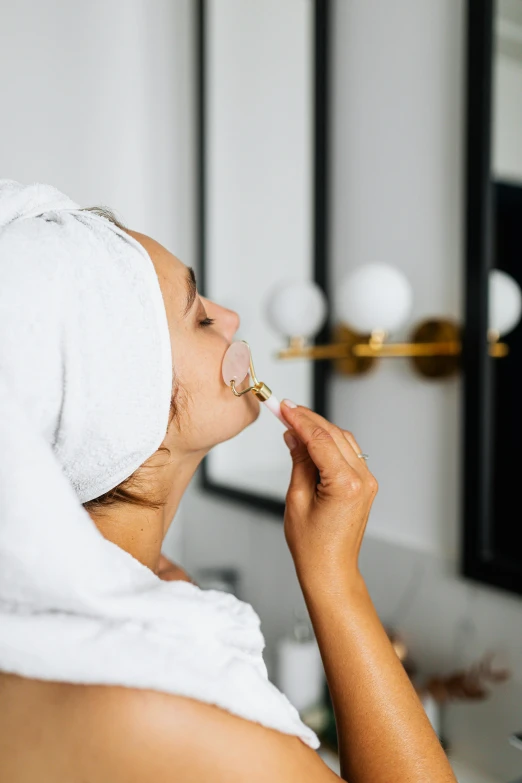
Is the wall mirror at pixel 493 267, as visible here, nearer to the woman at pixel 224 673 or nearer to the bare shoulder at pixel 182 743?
the woman at pixel 224 673

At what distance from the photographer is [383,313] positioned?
111 centimetres

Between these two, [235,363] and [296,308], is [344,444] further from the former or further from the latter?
[296,308]

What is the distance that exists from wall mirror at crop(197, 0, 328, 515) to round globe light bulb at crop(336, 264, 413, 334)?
276 mm

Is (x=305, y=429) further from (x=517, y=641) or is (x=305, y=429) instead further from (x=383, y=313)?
(x=517, y=641)

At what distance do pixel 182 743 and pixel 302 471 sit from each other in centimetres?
34

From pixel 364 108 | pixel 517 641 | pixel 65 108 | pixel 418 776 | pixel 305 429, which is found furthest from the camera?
pixel 65 108

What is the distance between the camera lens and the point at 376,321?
1117 mm

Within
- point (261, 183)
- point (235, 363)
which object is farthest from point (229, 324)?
point (261, 183)

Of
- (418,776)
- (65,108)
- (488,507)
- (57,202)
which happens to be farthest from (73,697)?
(65,108)

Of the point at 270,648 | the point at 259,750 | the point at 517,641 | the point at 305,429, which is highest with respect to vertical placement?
the point at 305,429

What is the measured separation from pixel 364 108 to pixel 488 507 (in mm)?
769

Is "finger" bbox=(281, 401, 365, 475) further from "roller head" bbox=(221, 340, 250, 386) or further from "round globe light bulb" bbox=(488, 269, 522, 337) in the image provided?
"round globe light bulb" bbox=(488, 269, 522, 337)

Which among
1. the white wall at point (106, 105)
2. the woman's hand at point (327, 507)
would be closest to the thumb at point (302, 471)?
the woman's hand at point (327, 507)

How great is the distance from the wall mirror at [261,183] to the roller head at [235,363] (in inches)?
25.9
